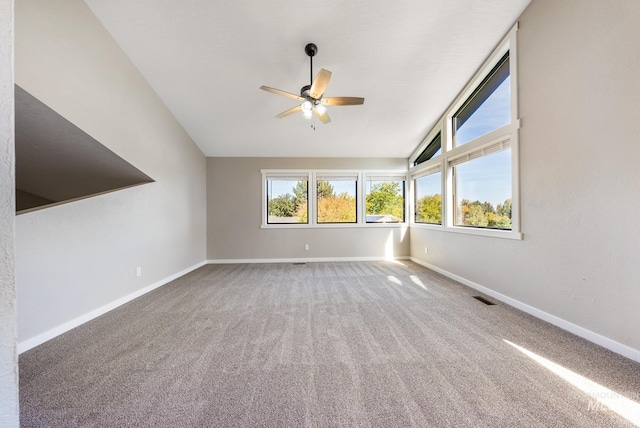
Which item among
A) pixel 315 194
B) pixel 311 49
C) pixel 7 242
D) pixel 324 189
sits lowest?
pixel 7 242

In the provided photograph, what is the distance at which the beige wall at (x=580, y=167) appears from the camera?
5.74 feet

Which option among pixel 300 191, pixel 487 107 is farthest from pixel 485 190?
pixel 300 191

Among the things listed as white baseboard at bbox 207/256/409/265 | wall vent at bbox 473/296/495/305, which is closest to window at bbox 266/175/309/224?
white baseboard at bbox 207/256/409/265

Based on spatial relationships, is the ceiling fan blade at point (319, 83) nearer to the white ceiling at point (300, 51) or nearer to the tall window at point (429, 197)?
the white ceiling at point (300, 51)

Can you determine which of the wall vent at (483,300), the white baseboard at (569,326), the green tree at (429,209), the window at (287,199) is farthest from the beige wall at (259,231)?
the wall vent at (483,300)

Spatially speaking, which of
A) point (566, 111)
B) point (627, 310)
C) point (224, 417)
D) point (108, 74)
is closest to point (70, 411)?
point (224, 417)

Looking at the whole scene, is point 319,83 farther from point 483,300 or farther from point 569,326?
point 569,326

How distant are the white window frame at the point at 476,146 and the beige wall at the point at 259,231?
0.98m

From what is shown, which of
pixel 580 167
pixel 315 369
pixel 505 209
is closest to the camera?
pixel 315 369

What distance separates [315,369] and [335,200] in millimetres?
4155

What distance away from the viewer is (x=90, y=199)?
2.50m

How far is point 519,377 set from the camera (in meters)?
1.54

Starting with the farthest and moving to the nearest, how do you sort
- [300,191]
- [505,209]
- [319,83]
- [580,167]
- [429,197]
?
1. [300,191]
2. [429,197]
3. [505,209]
4. [319,83]
5. [580,167]

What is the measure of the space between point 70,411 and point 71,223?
1.74 metres
